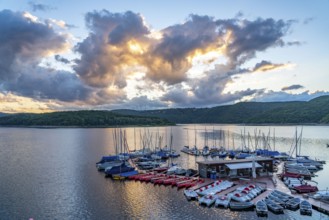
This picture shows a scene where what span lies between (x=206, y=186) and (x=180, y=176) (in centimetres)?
943

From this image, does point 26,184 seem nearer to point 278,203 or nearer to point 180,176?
point 180,176

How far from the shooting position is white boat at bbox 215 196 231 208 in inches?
1365

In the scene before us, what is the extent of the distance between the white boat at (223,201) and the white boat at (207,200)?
64 cm

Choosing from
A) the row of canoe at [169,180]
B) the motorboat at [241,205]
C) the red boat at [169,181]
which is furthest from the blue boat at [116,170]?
the motorboat at [241,205]

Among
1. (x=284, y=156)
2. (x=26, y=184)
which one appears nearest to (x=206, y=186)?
(x=26, y=184)

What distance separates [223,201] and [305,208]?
9.42m

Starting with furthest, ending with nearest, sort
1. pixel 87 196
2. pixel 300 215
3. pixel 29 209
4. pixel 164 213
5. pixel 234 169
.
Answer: pixel 234 169, pixel 87 196, pixel 29 209, pixel 164 213, pixel 300 215

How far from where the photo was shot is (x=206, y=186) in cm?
4188

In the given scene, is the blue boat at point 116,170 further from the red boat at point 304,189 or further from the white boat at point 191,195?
the red boat at point 304,189

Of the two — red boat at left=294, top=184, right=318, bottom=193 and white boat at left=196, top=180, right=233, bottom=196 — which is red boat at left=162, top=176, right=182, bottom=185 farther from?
red boat at left=294, top=184, right=318, bottom=193

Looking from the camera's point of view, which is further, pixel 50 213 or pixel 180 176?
pixel 180 176

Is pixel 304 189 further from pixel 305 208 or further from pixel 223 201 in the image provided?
pixel 223 201

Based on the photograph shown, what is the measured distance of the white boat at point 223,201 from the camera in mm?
34659

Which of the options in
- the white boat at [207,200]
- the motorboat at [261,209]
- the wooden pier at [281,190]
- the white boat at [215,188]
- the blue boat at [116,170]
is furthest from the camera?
the blue boat at [116,170]
